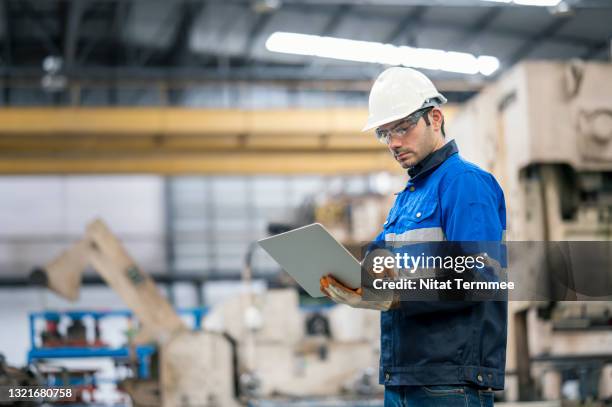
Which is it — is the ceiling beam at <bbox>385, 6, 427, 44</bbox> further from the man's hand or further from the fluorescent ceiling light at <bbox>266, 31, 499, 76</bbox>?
the man's hand

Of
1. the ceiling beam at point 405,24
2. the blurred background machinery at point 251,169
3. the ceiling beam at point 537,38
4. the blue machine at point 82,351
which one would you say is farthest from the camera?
the ceiling beam at point 405,24

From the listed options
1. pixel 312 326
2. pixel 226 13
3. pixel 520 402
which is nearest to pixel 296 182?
pixel 226 13

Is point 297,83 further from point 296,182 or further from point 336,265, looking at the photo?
point 336,265

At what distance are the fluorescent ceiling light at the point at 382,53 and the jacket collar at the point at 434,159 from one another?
14.2 m

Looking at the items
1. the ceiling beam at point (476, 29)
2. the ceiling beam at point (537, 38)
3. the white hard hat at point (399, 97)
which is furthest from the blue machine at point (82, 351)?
the ceiling beam at point (537, 38)

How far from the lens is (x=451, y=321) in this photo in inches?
106

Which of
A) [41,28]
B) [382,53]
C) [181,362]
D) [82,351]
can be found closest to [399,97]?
[181,362]

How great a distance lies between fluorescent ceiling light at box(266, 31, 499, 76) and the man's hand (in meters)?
14.5

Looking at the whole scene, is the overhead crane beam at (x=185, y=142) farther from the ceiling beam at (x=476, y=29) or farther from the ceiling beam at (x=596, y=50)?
the ceiling beam at (x=596, y=50)

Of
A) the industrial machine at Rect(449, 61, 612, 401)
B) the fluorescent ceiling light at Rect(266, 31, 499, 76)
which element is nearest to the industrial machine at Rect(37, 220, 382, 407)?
the industrial machine at Rect(449, 61, 612, 401)

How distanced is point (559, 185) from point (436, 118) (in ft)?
13.2

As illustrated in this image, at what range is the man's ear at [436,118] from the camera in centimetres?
296

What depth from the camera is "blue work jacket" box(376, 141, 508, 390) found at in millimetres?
2684

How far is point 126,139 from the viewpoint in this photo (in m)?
14.6
